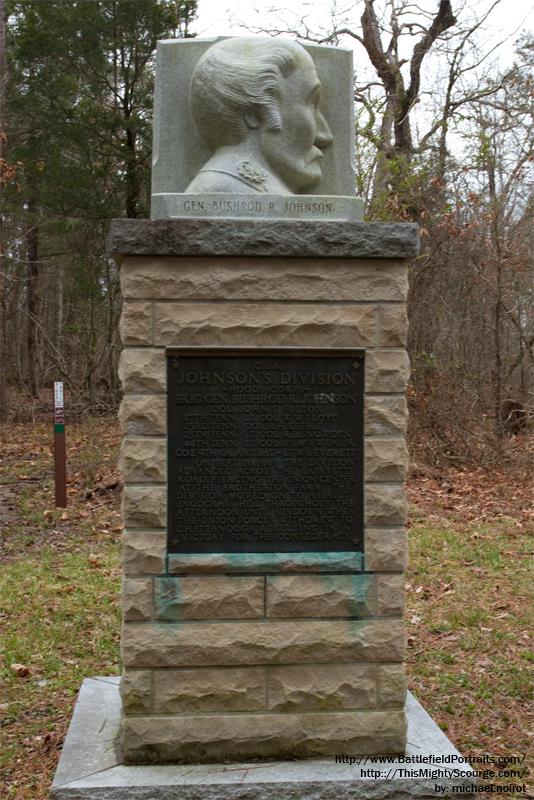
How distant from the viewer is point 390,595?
387cm

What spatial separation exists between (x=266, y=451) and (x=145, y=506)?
0.59 meters

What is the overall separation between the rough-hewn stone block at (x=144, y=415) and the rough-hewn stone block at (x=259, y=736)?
4.12 ft

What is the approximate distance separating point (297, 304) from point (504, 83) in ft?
43.1

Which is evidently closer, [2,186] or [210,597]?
[210,597]

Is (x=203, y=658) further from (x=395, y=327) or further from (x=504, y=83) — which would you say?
(x=504, y=83)

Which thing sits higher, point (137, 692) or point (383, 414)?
point (383, 414)

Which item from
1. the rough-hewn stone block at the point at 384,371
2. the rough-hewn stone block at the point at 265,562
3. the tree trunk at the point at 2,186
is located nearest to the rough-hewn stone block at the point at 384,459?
the rough-hewn stone block at the point at 384,371

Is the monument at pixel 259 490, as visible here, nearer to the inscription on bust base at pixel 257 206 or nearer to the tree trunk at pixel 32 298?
the inscription on bust base at pixel 257 206

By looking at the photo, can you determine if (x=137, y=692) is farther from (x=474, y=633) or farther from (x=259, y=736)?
(x=474, y=633)

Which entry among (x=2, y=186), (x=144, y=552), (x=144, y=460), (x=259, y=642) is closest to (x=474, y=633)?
(x=259, y=642)

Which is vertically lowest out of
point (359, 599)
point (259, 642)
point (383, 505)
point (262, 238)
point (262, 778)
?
point (262, 778)

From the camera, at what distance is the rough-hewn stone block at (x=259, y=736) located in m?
3.76

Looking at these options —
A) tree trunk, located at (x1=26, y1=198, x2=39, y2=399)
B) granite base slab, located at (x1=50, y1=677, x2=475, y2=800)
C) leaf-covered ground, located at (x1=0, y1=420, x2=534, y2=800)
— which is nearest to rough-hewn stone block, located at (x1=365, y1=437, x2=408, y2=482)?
granite base slab, located at (x1=50, y1=677, x2=475, y2=800)

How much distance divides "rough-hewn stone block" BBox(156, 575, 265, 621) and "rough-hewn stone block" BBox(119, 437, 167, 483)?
46 centimetres
